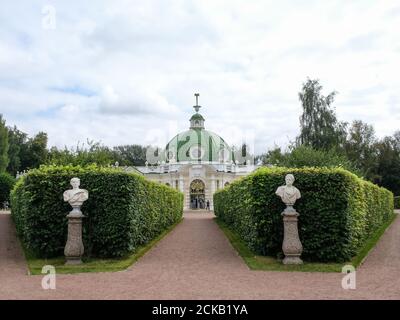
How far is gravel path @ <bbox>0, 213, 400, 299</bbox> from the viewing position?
920 centimetres

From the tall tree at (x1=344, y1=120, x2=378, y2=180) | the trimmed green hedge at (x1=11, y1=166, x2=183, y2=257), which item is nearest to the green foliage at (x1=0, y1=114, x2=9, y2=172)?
the tall tree at (x1=344, y1=120, x2=378, y2=180)

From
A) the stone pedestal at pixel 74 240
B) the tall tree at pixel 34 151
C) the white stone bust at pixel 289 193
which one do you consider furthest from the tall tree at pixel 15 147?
the white stone bust at pixel 289 193

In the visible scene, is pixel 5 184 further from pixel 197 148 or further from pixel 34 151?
pixel 34 151

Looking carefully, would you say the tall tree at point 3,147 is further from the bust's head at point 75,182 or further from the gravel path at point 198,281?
the bust's head at point 75,182

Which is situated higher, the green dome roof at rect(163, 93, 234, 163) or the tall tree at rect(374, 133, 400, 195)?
the green dome roof at rect(163, 93, 234, 163)

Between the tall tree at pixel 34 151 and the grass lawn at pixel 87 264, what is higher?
the tall tree at pixel 34 151

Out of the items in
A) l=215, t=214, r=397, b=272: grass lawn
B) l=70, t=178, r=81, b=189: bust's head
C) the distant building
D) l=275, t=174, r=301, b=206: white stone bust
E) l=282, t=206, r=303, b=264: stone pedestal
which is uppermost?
the distant building

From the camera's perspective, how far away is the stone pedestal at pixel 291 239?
13.3m

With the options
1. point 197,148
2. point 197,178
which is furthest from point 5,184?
point 197,148

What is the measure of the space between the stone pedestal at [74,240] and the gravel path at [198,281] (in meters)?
1.30

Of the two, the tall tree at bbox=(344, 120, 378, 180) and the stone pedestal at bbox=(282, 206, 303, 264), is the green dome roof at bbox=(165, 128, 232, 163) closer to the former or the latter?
the tall tree at bbox=(344, 120, 378, 180)

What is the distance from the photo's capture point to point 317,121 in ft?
161

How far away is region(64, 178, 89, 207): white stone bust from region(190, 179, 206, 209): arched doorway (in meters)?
46.3

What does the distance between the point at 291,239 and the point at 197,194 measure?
1873 inches
